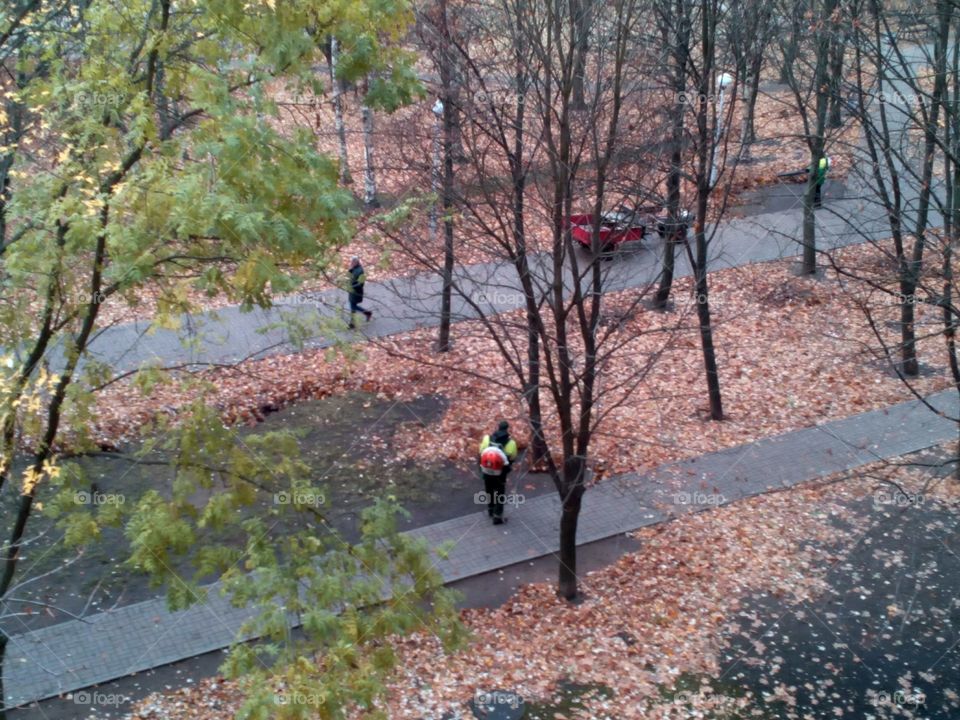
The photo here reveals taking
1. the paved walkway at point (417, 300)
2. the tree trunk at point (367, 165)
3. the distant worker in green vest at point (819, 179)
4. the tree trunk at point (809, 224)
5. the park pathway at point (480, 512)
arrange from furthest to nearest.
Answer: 1. the tree trunk at point (367, 165)
2. the distant worker in green vest at point (819, 179)
3. the tree trunk at point (809, 224)
4. the paved walkway at point (417, 300)
5. the park pathway at point (480, 512)

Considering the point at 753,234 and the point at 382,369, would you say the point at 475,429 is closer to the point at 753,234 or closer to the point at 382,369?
the point at 382,369

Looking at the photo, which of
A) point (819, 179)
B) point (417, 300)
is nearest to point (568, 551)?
point (417, 300)

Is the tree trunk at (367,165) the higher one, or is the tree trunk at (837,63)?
the tree trunk at (837,63)

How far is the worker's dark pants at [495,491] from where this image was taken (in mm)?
11164

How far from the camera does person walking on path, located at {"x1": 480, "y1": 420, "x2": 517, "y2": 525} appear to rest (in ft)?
36.0

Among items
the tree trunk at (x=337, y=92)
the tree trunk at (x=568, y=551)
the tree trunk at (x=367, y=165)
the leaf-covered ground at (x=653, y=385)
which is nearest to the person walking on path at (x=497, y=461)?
the tree trunk at (x=568, y=551)

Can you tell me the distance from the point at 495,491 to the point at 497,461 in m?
0.55

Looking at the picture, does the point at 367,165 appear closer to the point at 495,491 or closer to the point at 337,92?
the point at 337,92

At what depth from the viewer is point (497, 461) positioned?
10953 mm

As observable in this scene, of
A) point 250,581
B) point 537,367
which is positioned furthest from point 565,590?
point 250,581

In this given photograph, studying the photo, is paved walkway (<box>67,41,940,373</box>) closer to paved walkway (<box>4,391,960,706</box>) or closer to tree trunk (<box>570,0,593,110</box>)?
tree trunk (<box>570,0,593,110</box>)

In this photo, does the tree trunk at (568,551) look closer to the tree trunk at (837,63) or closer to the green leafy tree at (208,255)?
the green leafy tree at (208,255)

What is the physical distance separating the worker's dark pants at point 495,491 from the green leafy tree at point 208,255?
4.39 metres

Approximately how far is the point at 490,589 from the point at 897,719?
14.3 feet
